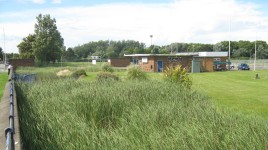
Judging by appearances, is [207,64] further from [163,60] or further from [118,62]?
[118,62]

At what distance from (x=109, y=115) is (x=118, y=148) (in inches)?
91.5

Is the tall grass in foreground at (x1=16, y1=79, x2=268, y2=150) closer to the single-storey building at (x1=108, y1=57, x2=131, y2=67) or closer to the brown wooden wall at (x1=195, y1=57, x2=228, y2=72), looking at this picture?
the brown wooden wall at (x1=195, y1=57, x2=228, y2=72)

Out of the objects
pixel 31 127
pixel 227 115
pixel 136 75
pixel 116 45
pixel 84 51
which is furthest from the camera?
pixel 84 51

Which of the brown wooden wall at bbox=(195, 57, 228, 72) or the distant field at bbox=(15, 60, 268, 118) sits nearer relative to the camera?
the distant field at bbox=(15, 60, 268, 118)

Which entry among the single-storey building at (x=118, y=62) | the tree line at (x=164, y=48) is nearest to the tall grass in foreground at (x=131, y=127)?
the single-storey building at (x=118, y=62)

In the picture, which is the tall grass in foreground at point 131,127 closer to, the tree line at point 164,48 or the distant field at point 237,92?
the distant field at point 237,92

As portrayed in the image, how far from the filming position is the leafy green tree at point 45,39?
174ft

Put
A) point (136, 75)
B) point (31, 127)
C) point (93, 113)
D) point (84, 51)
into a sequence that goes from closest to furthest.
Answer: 1. point (31, 127)
2. point (93, 113)
3. point (136, 75)
4. point (84, 51)

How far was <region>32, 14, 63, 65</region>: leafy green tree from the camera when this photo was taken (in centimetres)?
5319

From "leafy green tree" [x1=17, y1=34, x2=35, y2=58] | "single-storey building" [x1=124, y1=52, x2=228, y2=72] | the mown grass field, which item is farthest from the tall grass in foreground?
"leafy green tree" [x1=17, y1=34, x2=35, y2=58]

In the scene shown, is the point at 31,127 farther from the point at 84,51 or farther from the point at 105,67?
the point at 84,51

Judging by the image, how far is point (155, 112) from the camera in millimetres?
5609

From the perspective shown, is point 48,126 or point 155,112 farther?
point 155,112

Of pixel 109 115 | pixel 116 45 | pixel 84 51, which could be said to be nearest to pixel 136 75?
pixel 109 115
